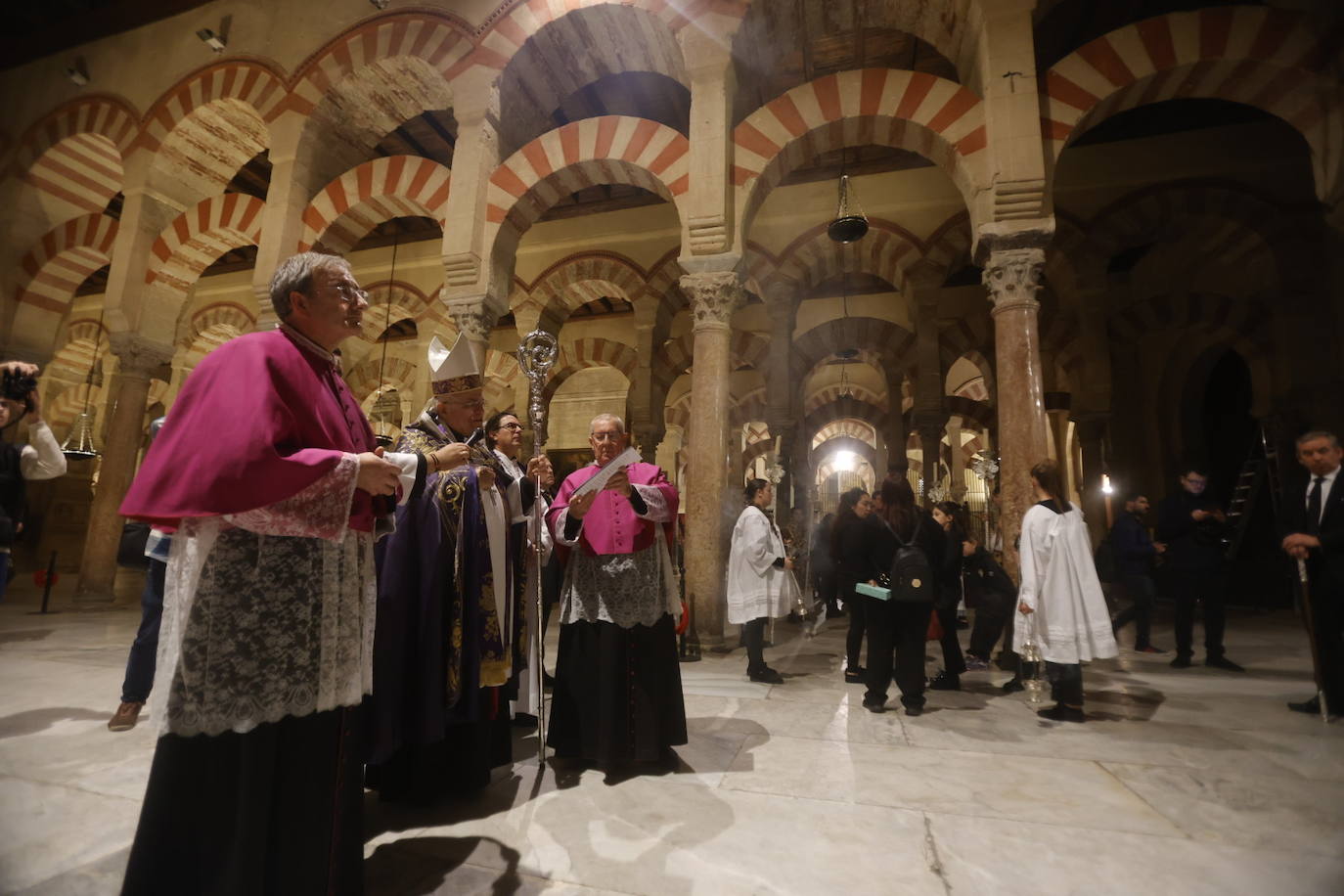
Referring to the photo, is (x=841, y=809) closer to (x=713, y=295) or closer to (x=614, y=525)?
(x=614, y=525)

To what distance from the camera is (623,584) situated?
271 centimetres

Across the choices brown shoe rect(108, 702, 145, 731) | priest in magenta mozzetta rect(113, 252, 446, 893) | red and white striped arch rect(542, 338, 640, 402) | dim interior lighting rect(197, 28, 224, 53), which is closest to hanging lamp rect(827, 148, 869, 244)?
priest in magenta mozzetta rect(113, 252, 446, 893)

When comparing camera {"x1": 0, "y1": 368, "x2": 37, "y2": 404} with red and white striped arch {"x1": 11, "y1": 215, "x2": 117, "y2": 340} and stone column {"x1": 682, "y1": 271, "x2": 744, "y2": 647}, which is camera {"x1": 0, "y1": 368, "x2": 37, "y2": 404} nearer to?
stone column {"x1": 682, "y1": 271, "x2": 744, "y2": 647}

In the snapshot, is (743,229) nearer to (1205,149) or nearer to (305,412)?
(305,412)

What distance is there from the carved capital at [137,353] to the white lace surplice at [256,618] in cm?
864

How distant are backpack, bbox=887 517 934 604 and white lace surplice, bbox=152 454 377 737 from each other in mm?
2873

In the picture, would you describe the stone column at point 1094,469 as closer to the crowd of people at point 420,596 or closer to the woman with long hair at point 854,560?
the crowd of people at point 420,596

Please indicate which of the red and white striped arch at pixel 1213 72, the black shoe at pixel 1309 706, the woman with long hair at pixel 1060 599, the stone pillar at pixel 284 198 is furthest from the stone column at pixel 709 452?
the stone pillar at pixel 284 198

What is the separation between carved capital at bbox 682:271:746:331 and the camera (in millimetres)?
5645

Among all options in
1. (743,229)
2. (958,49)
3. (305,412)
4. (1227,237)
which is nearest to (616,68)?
(743,229)

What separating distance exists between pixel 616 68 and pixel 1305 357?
8.63 m

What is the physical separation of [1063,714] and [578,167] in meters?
6.17

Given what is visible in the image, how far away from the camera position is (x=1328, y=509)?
3426 millimetres

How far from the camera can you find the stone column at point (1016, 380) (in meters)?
4.91
